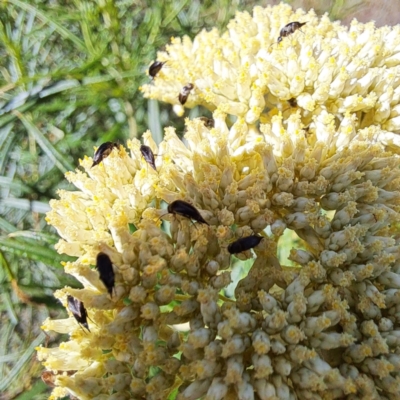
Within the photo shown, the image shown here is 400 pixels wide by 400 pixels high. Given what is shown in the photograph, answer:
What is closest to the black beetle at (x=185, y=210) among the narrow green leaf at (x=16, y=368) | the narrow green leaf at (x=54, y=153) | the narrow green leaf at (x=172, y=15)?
the narrow green leaf at (x=54, y=153)

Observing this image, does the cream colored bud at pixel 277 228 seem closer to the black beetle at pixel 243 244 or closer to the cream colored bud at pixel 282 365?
the black beetle at pixel 243 244

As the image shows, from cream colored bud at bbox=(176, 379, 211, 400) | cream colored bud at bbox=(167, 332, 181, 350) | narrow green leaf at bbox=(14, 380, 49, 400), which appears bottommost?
narrow green leaf at bbox=(14, 380, 49, 400)

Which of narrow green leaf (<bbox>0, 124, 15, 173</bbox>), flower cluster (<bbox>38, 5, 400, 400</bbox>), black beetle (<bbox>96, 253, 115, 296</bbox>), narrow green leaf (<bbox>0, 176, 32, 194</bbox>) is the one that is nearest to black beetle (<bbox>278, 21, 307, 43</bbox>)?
flower cluster (<bbox>38, 5, 400, 400</bbox>)

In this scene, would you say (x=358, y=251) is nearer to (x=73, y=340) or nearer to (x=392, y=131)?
(x=392, y=131)

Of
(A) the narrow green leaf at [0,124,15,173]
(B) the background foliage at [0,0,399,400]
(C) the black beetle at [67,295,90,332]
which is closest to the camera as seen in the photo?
(C) the black beetle at [67,295,90,332]

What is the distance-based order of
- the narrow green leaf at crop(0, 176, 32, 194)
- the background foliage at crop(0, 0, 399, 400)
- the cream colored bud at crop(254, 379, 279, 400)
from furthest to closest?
the narrow green leaf at crop(0, 176, 32, 194) → the background foliage at crop(0, 0, 399, 400) → the cream colored bud at crop(254, 379, 279, 400)

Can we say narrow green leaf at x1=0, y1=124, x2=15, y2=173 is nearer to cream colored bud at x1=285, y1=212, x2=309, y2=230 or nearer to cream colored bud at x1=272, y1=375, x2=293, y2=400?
cream colored bud at x1=285, y1=212, x2=309, y2=230

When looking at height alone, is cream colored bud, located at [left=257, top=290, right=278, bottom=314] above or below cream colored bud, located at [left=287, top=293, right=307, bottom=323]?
above
